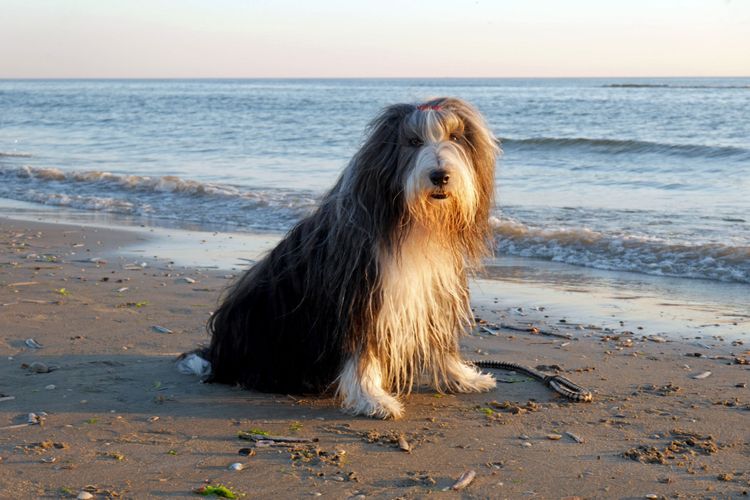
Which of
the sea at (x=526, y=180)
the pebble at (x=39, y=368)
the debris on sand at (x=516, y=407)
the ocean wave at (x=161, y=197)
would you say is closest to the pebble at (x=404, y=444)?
the debris on sand at (x=516, y=407)

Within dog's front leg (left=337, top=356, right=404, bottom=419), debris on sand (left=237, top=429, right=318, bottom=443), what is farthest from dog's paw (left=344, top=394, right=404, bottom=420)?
debris on sand (left=237, top=429, right=318, bottom=443)

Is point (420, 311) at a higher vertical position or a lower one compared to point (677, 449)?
higher

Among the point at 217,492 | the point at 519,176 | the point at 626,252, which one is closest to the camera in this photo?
the point at 217,492

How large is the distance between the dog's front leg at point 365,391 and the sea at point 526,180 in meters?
1.08

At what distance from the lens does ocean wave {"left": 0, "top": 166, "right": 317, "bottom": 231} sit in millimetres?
12672

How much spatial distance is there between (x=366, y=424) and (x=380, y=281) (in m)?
0.67

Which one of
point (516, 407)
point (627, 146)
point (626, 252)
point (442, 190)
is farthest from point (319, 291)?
point (627, 146)

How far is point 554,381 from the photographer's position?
16.7 ft

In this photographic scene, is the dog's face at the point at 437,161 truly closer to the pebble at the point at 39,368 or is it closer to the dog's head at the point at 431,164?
the dog's head at the point at 431,164

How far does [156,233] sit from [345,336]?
22.9 feet

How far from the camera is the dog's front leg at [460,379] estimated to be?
5.04 metres

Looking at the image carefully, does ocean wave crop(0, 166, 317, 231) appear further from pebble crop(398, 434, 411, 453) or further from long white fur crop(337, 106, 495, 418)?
pebble crop(398, 434, 411, 453)

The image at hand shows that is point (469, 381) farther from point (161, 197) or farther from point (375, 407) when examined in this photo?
point (161, 197)

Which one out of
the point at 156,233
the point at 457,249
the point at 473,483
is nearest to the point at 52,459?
the point at 473,483
